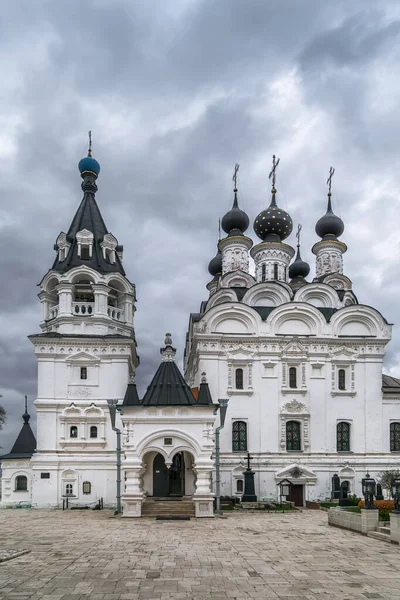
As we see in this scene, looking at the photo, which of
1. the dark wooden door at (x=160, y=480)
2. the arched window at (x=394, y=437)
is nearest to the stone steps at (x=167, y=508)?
the dark wooden door at (x=160, y=480)

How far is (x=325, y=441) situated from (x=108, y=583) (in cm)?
2057

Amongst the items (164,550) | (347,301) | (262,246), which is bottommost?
(164,550)

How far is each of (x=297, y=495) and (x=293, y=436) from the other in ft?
9.03

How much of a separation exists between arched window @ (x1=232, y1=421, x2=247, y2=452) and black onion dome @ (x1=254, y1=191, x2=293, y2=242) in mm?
11500

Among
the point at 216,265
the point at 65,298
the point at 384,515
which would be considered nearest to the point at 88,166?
the point at 65,298

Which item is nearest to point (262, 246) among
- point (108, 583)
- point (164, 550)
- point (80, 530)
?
point (80, 530)

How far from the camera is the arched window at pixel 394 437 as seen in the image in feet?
95.5

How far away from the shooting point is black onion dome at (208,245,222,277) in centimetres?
4234

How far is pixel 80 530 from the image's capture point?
16922 millimetres

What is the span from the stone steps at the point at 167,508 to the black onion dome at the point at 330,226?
20.4 meters

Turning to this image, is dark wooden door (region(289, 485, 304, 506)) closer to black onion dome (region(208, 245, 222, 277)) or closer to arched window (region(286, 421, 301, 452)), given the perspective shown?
arched window (region(286, 421, 301, 452))

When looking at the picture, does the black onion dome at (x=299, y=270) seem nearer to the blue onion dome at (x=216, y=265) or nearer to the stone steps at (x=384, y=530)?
the blue onion dome at (x=216, y=265)

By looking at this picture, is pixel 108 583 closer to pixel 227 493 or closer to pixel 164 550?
pixel 164 550

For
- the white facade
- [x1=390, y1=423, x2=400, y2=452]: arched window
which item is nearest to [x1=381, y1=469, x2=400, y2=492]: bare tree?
the white facade
